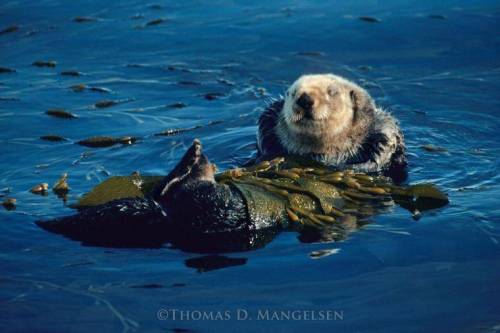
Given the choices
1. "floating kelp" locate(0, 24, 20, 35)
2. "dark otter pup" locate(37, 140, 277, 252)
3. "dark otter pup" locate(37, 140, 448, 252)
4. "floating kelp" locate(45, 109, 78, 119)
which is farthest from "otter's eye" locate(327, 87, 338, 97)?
"floating kelp" locate(0, 24, 20, 35)

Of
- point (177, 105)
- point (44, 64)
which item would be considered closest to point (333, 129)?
point (177, 105)

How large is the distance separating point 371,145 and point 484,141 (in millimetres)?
1346

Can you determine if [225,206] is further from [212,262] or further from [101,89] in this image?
[101,89]

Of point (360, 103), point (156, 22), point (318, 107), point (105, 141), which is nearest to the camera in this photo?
point (318, 107)

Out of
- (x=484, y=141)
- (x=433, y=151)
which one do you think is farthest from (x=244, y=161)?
(x=484, y=141)

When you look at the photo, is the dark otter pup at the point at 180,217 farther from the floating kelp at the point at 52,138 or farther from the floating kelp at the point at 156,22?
the floating kelp at the point at 156,22

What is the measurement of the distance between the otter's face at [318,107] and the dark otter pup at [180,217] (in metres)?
1.30

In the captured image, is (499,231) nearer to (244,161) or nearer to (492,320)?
(492,320)

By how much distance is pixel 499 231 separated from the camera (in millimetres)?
5277

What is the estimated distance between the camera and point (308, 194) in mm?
5340

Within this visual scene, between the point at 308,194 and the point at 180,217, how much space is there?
887 millimetres

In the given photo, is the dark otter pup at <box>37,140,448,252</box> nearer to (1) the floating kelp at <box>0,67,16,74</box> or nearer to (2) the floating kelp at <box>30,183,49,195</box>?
(2) the floating kelp at <box>30,183,49,195</box>

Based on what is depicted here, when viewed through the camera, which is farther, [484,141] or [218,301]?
[484,141]

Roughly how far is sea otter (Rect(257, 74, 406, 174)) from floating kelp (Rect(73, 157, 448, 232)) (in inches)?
18.3
